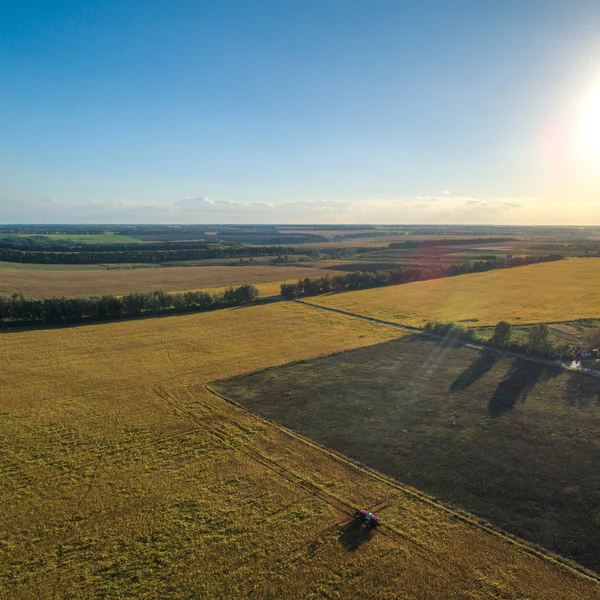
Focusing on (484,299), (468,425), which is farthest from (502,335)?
(484,299)

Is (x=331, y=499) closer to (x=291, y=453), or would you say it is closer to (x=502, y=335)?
(x=291, y=453)

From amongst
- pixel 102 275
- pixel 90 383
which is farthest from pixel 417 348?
pixel 102 275

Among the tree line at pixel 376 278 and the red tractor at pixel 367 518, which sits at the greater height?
the tree line at pixel 376 278

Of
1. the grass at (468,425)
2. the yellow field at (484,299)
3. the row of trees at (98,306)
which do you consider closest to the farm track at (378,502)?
the grass at (468,425)

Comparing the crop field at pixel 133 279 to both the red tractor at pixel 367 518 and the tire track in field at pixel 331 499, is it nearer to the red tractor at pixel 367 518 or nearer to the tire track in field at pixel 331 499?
the tire track in field at pixel 331 499

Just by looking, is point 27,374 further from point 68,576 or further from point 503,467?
point 503,467

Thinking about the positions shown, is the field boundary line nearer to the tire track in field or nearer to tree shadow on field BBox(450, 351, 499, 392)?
the tire track in field

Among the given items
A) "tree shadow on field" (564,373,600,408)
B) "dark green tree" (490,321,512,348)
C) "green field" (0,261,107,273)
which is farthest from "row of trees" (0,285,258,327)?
"green field" (0,261,107,273)
